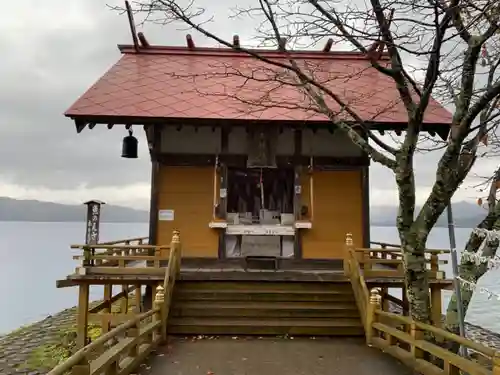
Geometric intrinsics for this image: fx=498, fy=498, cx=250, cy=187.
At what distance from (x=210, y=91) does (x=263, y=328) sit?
606cm

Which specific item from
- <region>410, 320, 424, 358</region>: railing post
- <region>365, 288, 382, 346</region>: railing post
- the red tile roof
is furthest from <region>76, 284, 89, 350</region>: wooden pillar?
<region>410, 320, 424, 358</region>: railing post

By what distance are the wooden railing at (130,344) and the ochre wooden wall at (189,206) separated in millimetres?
1590

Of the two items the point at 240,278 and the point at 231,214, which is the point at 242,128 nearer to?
the point at 231,214

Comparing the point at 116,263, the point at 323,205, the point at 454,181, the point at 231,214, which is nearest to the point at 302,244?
the point at 323,205

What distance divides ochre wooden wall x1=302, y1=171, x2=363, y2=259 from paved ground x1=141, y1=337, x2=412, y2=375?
3.39 m

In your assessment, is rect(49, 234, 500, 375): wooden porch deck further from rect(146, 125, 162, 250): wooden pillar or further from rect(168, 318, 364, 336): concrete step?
rect(146, 125, 162, 250): wooden pillar

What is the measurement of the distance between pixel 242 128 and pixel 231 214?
81.7 inches

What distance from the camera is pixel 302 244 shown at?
11523 mm

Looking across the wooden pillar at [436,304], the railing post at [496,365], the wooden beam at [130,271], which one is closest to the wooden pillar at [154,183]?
the wooden beam at [130,271]

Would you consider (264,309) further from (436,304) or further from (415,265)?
(436,304)


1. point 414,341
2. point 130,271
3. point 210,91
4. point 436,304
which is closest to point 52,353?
point 130,271

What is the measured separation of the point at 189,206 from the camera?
1158cm

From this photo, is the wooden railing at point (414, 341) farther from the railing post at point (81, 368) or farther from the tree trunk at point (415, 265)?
the railing post at point (81, 368)

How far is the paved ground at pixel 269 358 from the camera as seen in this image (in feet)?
21.7
